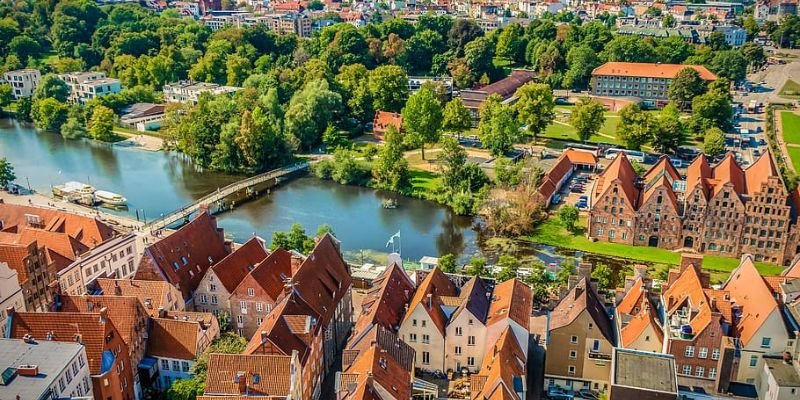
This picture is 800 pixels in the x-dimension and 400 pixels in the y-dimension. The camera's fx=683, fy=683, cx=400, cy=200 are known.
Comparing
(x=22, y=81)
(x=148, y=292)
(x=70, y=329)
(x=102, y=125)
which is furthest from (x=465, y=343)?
(x=22, y=81)

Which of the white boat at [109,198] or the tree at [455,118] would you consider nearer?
the white boat at [109,198]

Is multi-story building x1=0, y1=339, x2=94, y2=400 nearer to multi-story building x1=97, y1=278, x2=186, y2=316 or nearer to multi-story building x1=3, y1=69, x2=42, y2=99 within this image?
multi-story building x1=97, y1=278, x2=186, y2=316

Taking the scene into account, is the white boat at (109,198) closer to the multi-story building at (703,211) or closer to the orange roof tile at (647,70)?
the multi-story building at (703,211)

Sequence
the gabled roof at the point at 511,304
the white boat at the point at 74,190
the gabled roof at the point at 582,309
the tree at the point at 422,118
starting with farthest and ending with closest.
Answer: the tree at the point at 422,118
the white boat at the point at 74,190
the gabled roof at the point at 511,304
the gabled roof at the point at 582,309

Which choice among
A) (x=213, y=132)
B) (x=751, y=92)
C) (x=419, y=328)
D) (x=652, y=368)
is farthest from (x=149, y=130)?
Answer: (x=751, y=92)

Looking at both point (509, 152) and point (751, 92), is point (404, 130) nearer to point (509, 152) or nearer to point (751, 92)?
point (509, 152)

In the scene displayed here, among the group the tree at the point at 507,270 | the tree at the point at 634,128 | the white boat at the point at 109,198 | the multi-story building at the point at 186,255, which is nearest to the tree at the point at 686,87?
the tree at the point at 634,128
